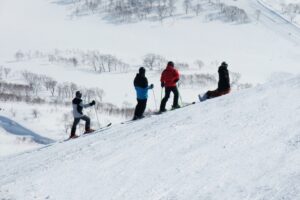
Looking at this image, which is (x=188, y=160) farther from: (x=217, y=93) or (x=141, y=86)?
(x=217, y=93)

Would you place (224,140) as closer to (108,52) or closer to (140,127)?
(140,127)

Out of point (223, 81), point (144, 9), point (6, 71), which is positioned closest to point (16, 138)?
point (223, 81)

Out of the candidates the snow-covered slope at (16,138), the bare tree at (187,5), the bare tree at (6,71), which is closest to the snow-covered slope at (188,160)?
the snow-covered slope at (16,138)

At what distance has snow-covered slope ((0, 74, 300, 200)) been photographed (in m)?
10.3

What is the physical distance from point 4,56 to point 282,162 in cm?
11587

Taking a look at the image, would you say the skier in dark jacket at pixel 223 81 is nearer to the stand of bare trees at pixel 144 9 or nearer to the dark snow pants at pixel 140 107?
the dark snow pants at pixel 140 107

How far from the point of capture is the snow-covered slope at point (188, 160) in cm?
1034

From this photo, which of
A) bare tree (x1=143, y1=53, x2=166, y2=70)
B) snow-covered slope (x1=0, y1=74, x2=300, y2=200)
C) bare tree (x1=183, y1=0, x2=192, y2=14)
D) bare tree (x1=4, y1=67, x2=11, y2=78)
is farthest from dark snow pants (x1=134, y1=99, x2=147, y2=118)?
bare tree (x1=183, y1=0, x2=192, y2=14)

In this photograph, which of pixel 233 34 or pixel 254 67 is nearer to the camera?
pixel 254 67

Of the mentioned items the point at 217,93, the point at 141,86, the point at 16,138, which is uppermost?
the point at 141,86

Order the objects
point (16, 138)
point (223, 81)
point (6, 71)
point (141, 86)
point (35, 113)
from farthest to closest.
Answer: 1. point (6, 71)
2. point (35, 113)
3. point (16, 138)
4. point (223, 81)
5. point (141, 86)

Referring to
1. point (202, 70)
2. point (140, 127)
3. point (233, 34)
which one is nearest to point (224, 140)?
point (140, 127)

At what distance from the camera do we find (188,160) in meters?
12.0

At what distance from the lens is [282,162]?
422 inches
